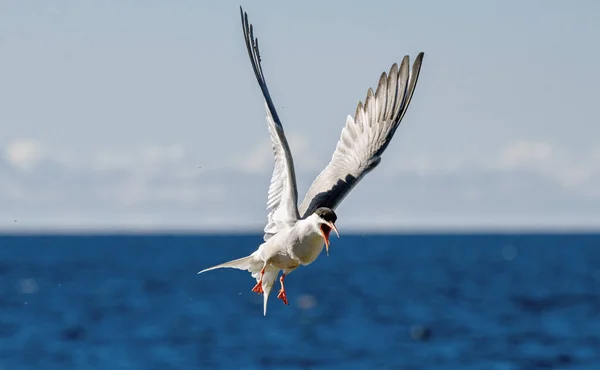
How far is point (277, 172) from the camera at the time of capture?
1456cm

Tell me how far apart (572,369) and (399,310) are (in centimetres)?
2555

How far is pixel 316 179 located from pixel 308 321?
49319 mm

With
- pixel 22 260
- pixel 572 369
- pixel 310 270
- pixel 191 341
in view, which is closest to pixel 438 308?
pixel 191 341

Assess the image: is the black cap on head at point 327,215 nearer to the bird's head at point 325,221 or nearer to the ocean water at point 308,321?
the bird's head at point 325,221

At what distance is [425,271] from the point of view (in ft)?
372

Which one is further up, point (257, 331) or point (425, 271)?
point (425, 271)

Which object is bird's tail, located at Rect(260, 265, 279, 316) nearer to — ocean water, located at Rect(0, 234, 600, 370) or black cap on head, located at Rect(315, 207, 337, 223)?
black cap on head, located at Rect(315, 207, 337, 223)

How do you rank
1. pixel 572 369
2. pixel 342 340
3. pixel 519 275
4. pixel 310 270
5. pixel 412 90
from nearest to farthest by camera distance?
pixel 412 90 < pixel 572 369 < pixel 342 340 < pixel 519 275 < pixel 310 270

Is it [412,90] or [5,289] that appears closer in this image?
[412,90]

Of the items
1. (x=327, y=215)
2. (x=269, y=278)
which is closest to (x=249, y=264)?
(x=269, y=278)

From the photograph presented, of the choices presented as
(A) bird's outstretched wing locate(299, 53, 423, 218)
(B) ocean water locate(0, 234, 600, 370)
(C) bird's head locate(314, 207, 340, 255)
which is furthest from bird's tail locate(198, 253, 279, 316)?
(B) ocean water locate(0, 234, 600, 370)

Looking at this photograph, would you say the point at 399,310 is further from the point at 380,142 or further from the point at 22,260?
the point at 22,260

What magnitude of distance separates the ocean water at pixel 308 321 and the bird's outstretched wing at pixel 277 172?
2628cm

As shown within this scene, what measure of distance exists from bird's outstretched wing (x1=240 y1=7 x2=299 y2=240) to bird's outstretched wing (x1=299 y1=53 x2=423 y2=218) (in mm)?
425
